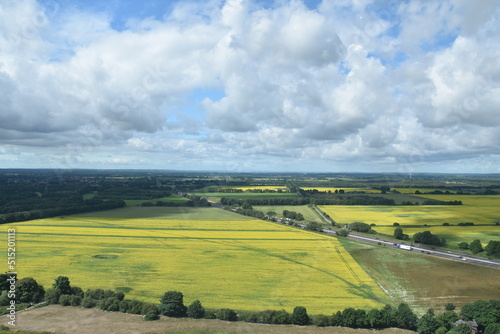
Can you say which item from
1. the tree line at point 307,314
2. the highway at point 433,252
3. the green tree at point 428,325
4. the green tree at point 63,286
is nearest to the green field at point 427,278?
the highway at point 433,252

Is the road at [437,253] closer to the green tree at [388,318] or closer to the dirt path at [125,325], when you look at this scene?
the green tree at [388,318]

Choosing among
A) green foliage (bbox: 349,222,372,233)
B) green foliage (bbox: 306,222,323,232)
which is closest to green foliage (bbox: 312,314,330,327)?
green foliage (bbox: 306,222,323,232)

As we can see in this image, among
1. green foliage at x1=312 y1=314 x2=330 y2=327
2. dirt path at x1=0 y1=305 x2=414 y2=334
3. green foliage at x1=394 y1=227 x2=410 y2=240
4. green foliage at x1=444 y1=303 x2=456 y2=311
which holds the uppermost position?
green foliage at x1=394 y1=227 x2=410 y2=240

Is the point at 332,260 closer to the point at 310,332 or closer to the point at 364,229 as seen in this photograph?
the point at 310,332

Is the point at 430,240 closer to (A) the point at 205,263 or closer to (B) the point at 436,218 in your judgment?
(B) the point at 436,218

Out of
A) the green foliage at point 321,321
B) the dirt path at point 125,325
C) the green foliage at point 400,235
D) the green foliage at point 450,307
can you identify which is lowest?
the dirt path at point 125,325

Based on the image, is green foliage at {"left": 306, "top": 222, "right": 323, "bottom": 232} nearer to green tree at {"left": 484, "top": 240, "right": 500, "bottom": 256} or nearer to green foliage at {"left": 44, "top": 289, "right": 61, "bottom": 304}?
green tree at {"left": 484, "top": 240, "right": 500, "bottom": 256}

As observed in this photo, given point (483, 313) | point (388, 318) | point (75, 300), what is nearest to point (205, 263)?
point (75, 300)
